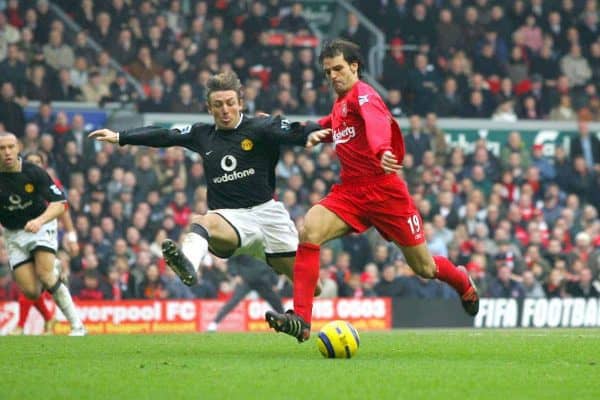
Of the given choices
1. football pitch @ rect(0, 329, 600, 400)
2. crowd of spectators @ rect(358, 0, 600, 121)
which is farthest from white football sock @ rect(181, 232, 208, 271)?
crowd of spectators @ rect(358, 0, 600, 121)

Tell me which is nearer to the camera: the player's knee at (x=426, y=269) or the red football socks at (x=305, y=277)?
the red football socks at (x=305, y=277)

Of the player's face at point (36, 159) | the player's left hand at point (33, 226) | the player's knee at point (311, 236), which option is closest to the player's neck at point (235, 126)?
the player's knee at point (311, 236)

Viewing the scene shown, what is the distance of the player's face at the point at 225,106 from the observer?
1121cm

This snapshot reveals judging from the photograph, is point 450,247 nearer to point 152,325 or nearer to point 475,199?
point 475,199

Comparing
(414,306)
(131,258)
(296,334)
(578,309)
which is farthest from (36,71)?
(296,334)

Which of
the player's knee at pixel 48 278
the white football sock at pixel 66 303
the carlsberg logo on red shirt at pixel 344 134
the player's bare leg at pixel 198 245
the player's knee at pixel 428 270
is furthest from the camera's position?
the white football sock at pixel 66 303

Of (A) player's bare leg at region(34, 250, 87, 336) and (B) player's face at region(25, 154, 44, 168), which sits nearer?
(A) player's bare leg at region(34, 250, 87, 336)

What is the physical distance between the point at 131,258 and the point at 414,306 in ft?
14.8

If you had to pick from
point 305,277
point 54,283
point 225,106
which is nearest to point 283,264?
point 305,277

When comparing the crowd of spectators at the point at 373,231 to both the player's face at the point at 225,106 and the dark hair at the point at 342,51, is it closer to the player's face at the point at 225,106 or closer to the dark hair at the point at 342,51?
the player's face at the point at 225,106

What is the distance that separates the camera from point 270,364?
9516 mm

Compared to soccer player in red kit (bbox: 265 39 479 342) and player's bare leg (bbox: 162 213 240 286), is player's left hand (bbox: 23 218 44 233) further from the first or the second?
soccer player in red kit (bbox: 265 39 479 342)

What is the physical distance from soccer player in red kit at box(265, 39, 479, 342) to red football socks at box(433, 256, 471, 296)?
514 millimetres

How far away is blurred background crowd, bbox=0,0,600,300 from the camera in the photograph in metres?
20.9
